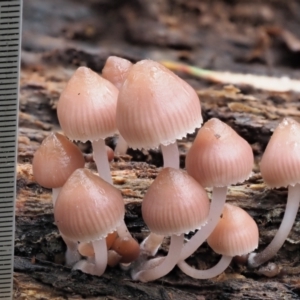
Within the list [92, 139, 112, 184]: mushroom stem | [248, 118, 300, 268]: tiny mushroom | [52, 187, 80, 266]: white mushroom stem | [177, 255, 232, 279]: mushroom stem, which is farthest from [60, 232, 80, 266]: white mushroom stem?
[248, 118, 300, 268]: tiny mushroom

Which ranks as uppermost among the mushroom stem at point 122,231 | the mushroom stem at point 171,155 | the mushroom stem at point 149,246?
the mushroom stem at point 171,155

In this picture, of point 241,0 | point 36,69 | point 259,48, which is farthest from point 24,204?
point 241,0

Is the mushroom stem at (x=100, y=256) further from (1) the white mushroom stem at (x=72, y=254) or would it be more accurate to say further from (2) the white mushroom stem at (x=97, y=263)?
(1) the white mushroom stem at (x=72, y=254)

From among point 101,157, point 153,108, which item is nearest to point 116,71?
point 101,157

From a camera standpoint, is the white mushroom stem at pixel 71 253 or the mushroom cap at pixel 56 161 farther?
the white mushroom stem at pixel 71 253

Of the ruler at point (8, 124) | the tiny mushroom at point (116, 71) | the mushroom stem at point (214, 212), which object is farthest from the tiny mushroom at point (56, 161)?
the mushroom stem at point (214, 212)

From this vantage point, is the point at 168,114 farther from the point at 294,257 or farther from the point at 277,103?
the point at 277,103

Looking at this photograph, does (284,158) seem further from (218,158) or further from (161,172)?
(161,172)
